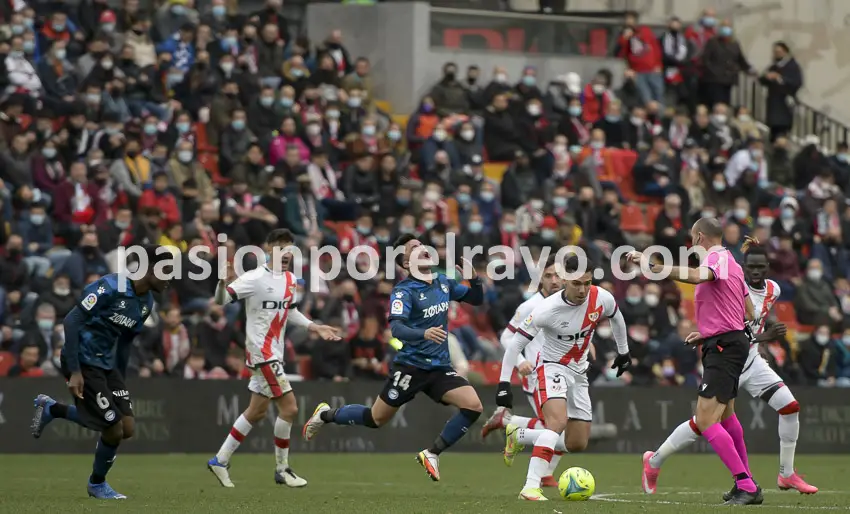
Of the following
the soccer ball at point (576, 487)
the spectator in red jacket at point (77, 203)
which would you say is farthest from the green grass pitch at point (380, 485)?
the spectator in red jacket at point (77, 203)

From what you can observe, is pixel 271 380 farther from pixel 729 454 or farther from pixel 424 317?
pixel 729 454

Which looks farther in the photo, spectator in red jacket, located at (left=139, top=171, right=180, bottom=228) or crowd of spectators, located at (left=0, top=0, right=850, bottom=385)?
spectator in red jacket, located at (left=139, top=171, right=180, bottom=228)

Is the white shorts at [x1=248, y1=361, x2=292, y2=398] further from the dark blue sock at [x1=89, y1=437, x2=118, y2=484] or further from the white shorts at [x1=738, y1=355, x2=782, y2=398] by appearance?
the white shorts at [x1=738, y1=355, x2=782, y2=398]

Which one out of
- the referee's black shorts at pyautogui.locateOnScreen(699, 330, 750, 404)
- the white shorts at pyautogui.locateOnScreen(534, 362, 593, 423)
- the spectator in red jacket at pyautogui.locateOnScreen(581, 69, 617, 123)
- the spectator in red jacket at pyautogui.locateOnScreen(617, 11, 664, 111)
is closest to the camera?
the referee's black shorts at pyautogui.locateOnScreen(699, 330, 750, 404)

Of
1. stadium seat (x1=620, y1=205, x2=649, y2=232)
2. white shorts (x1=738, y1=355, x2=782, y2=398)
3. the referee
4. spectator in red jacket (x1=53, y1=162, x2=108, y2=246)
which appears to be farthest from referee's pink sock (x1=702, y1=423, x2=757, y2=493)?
stadium seat (x1=620, y1=205, x2=649, y2=232)

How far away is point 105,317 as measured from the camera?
15547 mm

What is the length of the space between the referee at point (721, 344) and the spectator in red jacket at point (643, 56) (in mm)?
18952

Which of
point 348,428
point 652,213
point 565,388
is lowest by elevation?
point 348,428

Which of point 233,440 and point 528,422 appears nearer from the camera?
point 233,440

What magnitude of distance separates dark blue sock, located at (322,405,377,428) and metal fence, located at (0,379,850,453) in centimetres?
646

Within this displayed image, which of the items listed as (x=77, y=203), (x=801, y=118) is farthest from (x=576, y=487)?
(x=801, y=118)

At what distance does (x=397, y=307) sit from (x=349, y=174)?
12.1 meters

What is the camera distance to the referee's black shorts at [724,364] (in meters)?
15.0

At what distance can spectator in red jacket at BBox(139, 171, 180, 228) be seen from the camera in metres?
25.6
